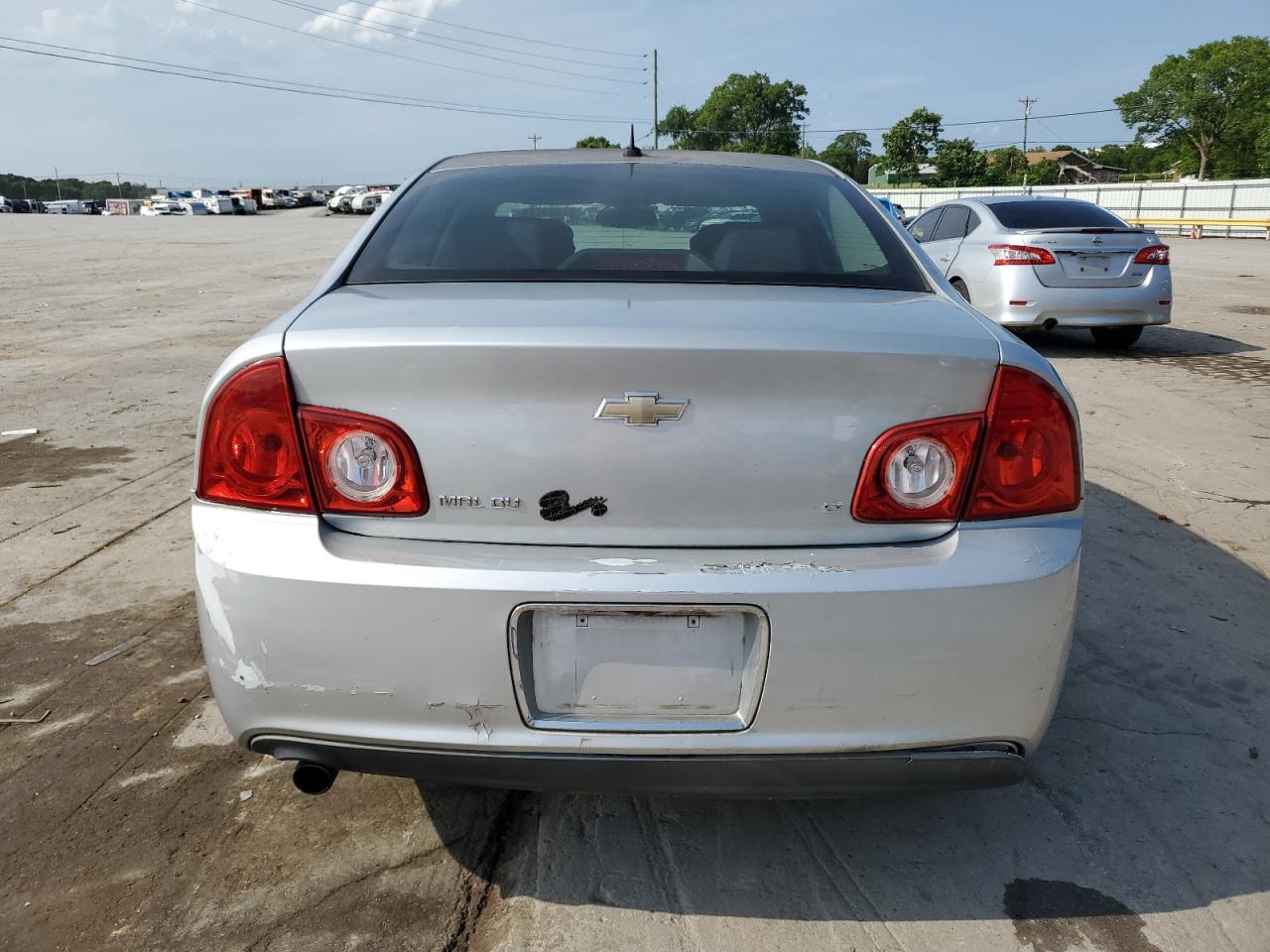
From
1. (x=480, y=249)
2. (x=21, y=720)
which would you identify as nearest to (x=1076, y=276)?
(x=480, y=249)

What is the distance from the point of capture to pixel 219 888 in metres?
2.15

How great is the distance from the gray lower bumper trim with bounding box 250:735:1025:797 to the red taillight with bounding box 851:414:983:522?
44 cm

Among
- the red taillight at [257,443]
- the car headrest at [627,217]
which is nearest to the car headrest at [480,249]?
the car headrest at [627,217]

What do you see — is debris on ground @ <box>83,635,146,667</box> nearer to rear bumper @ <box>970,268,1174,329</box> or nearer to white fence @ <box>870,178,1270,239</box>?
rear bumper @ <box>970,268,1174,329</box>

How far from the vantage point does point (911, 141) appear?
84.6m

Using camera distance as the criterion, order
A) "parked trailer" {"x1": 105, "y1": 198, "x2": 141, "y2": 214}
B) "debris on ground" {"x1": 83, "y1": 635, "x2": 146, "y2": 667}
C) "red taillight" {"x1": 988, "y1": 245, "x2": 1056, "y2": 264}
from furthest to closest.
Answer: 1. "parked trailer" {"x1": 105, "y1": 198, "x2": 141, "y2": 214}
2. "red taillight" {"x1": 988, "y1": 245, "x2": 1056, "y2": 264}
3. "debris on ground" {"x1": 83, "y1": 635, "x2": 146, "y2": 667}

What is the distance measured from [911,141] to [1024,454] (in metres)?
90.2

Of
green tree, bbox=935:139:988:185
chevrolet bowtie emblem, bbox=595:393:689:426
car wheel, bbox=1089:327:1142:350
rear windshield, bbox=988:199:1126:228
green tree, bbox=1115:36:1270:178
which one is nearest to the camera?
chevrolet bowtie emblem, bbox=595:393:689:426

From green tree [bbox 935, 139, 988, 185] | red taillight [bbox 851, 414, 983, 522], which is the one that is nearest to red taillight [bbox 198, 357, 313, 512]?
red taillight [bbox 851, 414, 983, 522]

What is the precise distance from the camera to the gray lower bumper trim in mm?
1827

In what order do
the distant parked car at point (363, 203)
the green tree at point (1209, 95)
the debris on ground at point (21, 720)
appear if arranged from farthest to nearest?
the green tree at point (1209, 95), the distant parked car at point (363, 203), the debris on ground at point (21, 720)

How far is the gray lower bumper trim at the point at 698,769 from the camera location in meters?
1.83

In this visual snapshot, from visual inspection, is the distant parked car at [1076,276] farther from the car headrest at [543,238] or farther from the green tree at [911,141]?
the green tree at [911,141]

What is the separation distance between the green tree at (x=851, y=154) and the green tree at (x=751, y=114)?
16.2 ft
